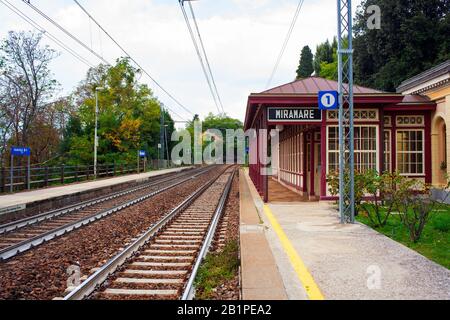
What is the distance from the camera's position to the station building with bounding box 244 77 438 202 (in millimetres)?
14273

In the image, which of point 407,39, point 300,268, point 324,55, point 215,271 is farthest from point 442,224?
point 324,55

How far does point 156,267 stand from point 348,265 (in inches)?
115

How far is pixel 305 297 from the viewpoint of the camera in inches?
187

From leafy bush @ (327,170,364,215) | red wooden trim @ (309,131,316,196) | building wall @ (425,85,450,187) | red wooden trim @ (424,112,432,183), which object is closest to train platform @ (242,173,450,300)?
leafy bush @ (327,170,364,215)

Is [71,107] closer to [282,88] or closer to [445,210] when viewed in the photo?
[282,88]

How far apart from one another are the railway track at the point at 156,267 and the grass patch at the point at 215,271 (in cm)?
12

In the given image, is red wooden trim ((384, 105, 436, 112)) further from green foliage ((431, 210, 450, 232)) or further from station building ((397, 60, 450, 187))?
green foliage ((431, 210, 450, 232))

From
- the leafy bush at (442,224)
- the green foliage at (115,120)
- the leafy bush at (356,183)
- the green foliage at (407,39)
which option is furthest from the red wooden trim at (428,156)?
the green foliage at (115,120)

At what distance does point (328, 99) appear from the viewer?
35.2 feet

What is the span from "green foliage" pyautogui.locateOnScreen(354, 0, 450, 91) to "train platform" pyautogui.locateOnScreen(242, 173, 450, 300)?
28.8 m

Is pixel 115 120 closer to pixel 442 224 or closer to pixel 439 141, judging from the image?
pixel 439 141

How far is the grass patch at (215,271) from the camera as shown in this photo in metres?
5.49

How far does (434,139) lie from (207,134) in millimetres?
96866
